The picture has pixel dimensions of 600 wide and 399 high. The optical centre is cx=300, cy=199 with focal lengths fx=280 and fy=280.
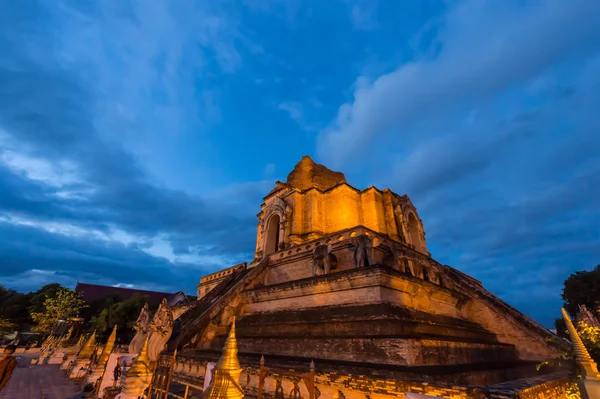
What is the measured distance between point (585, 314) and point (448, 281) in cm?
719

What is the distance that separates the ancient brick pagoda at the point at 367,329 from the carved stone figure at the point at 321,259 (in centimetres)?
6

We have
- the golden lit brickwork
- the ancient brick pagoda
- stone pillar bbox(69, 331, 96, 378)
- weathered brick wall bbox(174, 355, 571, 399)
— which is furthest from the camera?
the golden lit brickwork

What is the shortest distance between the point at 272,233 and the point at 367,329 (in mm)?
16430

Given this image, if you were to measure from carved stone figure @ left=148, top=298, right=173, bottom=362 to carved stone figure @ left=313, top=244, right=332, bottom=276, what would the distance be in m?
7.24

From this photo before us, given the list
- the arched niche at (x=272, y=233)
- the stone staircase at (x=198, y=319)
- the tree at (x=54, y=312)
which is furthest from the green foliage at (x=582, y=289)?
the tree at (x=54, y=312)

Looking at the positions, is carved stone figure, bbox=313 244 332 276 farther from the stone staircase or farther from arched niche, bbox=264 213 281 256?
arched niche, bbox=264 213 281 256

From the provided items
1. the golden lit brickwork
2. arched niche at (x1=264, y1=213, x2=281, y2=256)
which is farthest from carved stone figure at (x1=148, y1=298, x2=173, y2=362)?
arched niche at (x1=264, y1=213, x2=281, y2=256)

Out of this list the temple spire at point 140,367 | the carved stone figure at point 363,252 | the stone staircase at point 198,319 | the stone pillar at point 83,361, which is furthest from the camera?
the stone pillar at point 83,361

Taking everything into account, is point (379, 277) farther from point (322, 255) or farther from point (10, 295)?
point (10, 295)

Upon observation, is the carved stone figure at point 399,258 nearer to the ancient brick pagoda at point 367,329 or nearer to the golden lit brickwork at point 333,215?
the ancient brick pagoda at point 367,329

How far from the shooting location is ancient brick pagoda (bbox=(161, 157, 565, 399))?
6.68 m

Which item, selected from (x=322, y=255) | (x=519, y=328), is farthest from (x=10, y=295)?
(x=519, y=328)

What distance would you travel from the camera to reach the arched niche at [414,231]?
74.6ft

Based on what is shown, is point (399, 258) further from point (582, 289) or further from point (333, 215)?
point (582, 289)
